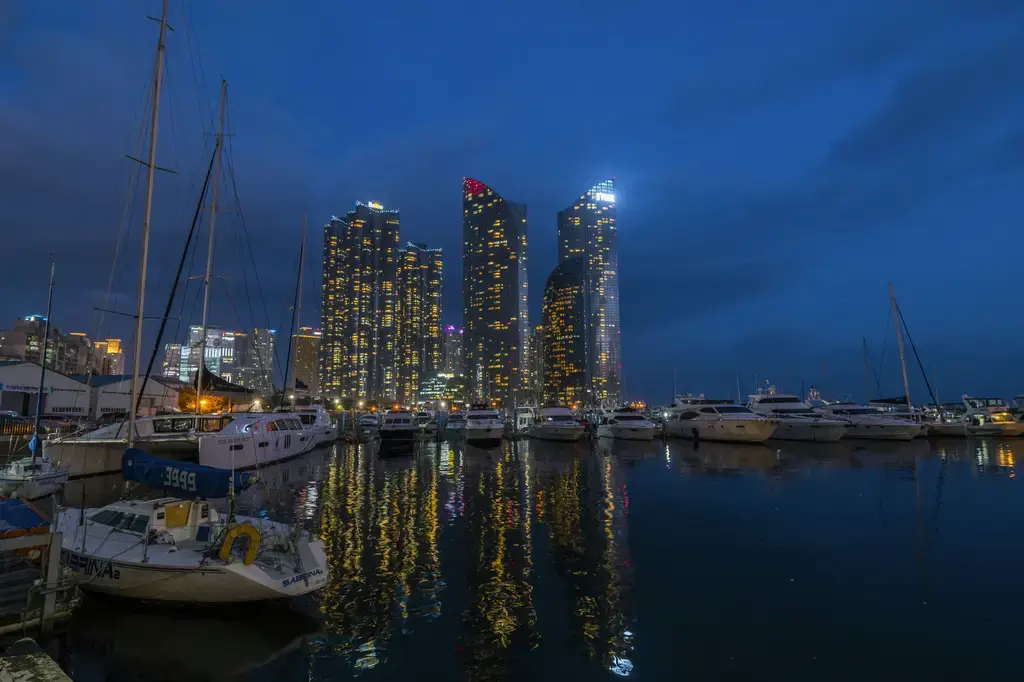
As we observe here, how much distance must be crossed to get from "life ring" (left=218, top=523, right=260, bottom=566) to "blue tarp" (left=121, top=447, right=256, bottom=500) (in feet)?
4.35

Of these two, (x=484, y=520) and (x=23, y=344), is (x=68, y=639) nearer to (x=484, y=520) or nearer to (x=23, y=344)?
(x=484, y=520)

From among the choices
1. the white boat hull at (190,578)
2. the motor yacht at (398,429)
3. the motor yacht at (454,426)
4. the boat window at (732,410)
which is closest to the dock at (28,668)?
the white boat hull at (190,578)

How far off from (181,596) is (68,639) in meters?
1.54

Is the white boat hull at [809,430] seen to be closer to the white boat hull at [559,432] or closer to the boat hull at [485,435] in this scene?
the white boat hull at [559,432]

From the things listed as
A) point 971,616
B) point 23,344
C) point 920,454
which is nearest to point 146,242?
point 971,616

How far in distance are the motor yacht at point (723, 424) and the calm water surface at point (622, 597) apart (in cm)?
2067

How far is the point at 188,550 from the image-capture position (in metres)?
9.49

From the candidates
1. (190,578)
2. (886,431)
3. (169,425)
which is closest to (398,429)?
(169,425)

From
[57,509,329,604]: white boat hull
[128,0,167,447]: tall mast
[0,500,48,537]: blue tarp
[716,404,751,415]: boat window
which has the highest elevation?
[128,0,167,447]: tall mast

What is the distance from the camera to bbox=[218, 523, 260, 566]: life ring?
8.82m

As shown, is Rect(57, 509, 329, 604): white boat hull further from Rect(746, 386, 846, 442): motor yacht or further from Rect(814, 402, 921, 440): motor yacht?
Rect(814, 402, 921, 440): motor yacht

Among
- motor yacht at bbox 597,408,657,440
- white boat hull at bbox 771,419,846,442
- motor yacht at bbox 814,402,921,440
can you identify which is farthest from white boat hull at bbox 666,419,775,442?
Answer: motor yacht at bbox 814,402,921,440

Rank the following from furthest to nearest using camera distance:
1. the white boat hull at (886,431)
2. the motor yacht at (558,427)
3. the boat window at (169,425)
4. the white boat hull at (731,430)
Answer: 1. the motor yacht at (558,427)
2. the white boat hull at (886,431)
3. the white boat hull at (731,430)
4. the boat window at (169,425)

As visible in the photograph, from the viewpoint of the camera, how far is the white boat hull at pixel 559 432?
156ft
